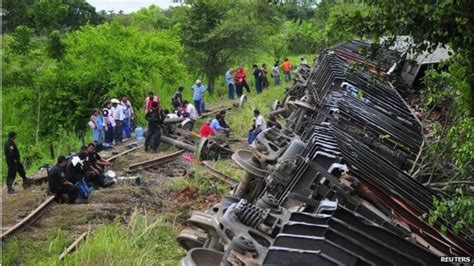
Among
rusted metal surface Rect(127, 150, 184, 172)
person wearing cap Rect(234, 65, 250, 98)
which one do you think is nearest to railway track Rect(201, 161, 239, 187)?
rusted metal surface Rect(127, 150, 184, 172)

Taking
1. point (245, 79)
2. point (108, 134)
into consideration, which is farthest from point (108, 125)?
point (245, 79)

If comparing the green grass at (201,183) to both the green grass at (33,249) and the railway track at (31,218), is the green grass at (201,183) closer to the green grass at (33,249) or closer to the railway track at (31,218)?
the railway track at (31,218)

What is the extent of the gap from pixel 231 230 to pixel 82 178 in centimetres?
653

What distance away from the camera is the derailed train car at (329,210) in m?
4.27

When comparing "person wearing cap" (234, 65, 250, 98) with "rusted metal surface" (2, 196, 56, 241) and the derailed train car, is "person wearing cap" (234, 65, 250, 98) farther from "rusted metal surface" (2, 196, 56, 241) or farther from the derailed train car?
the derailed train car

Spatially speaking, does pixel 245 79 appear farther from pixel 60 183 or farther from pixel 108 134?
pixel 60 183

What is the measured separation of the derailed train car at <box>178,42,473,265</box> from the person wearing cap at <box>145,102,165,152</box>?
6.24m

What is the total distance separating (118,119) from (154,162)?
8.85ft

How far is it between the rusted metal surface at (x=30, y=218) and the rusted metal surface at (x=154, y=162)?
2.91m

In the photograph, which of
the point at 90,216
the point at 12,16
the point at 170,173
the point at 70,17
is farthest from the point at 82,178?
the point at 70,17

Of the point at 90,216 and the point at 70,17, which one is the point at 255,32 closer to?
the point at 90,216

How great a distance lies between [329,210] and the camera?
A: 4.53 metres

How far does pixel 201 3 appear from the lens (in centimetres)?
2645

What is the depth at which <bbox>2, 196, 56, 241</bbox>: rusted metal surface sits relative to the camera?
29.1ft
